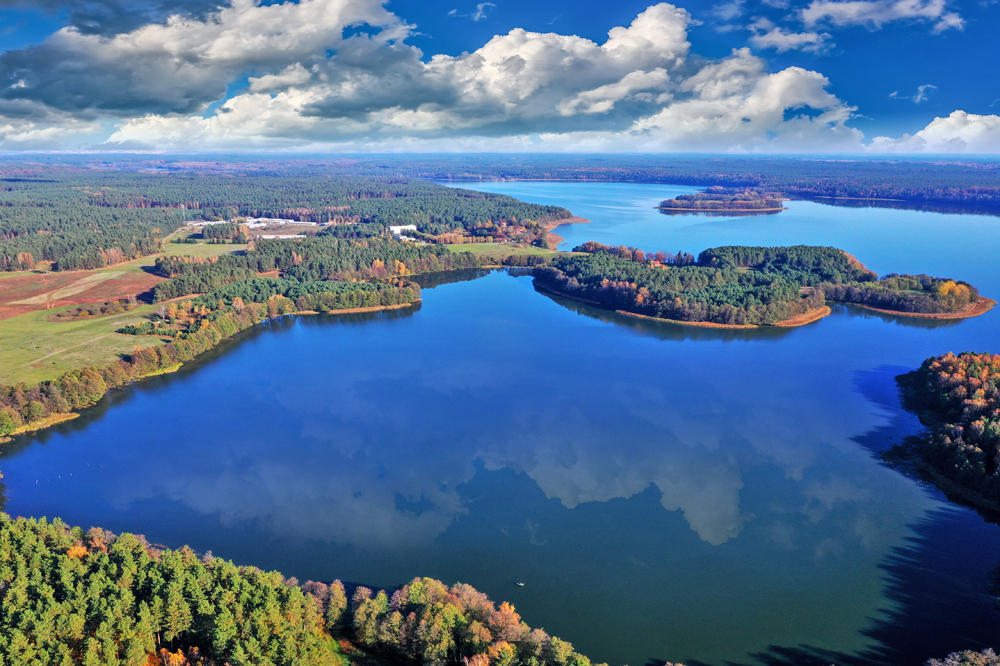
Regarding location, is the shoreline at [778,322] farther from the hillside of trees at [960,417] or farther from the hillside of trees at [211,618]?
the hillside of trees at [211,618]

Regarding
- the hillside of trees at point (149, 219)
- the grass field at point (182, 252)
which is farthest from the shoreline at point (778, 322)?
the grass field at point (182, 252)

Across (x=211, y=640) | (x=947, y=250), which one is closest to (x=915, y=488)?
(x=211, y=640)

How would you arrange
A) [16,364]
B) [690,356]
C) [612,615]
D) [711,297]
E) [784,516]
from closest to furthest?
[612,615], [784,516], [16,364], [690,356], [711,297]

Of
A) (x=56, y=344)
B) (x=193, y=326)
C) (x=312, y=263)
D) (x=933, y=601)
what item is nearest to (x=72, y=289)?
(x=56, y=344)

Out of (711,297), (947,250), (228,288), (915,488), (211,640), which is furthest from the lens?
(947,250)

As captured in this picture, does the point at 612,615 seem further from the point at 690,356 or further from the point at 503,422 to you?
the point at 690,356
